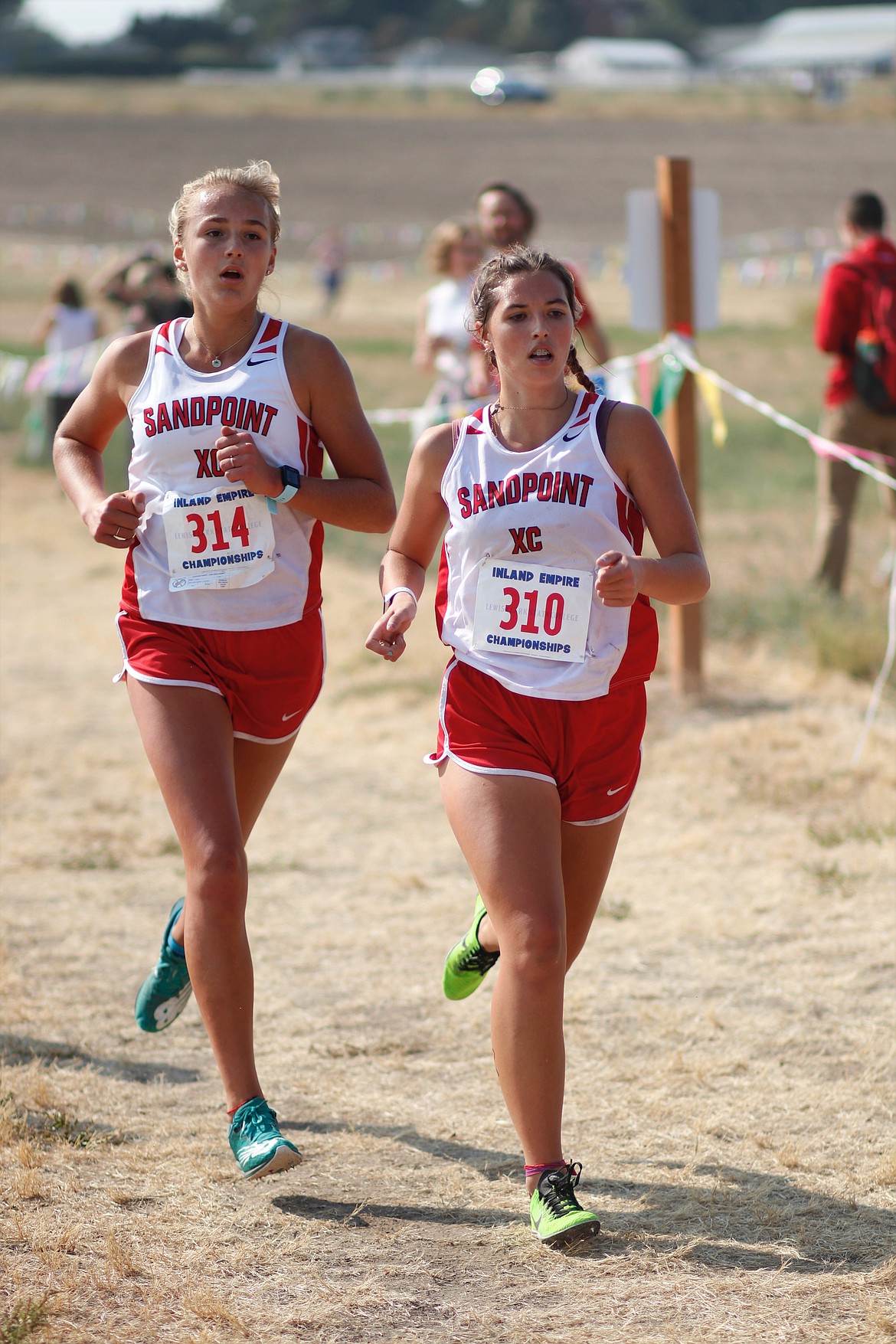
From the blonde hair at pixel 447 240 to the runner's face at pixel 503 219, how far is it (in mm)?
731

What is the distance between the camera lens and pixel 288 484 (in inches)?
136

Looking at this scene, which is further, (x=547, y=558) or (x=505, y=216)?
(x=505, y=216)

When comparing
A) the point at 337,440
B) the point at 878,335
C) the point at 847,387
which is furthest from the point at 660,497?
the point at 847,387

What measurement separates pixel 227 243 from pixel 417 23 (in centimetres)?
12273

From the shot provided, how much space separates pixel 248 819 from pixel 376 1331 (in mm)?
1279

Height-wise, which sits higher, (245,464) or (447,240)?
(447,240)

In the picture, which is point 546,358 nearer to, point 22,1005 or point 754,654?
point 22,1005

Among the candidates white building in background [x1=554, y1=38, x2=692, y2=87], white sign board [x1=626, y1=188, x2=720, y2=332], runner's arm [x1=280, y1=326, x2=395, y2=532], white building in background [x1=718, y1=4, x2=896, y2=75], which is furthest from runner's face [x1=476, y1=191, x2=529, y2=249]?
white building in background [x1=718, y1=4, x2=896, y2=75]

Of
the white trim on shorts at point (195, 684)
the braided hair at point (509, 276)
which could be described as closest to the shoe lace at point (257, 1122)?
the white trim on shorts at point (195, 684)

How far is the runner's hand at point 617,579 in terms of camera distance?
304 cm

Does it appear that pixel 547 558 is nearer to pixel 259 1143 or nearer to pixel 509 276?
pixel 509 276

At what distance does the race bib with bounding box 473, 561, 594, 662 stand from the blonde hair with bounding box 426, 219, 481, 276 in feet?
15.6

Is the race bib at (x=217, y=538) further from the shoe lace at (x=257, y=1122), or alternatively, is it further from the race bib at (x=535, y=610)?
the shoe lace at (x=257, y=1122)

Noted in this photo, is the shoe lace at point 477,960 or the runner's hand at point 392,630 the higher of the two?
the runner's hand at point 392,630
